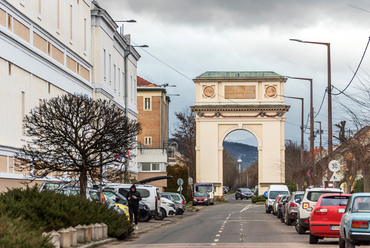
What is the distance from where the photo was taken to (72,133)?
2797cm

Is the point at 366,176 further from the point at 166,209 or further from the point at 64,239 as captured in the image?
the point at 64,239

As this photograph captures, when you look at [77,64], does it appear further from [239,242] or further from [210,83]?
[210,83]

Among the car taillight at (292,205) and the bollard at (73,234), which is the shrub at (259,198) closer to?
the car taillight at (292,205)

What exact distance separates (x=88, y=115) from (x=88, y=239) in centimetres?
767

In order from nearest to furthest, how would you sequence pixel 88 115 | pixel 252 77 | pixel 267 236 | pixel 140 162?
pixel 267 236, pixel 88 115, pixel 140 162, pixel 252 77

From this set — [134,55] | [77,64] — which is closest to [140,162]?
[134,55]

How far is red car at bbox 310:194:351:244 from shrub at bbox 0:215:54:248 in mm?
9033

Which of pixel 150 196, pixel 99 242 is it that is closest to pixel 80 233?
pixel 99 242

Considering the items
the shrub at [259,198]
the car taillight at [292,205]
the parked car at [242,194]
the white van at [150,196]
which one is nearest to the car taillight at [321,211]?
the car taillight at [292,205]

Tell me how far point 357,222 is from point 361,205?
874mm

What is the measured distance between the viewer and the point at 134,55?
63875 mm

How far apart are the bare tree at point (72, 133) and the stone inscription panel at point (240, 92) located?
62613 mm

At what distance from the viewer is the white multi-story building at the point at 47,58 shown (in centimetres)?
2864

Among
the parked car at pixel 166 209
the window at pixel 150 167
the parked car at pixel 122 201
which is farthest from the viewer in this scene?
the window at pixel 150 167
